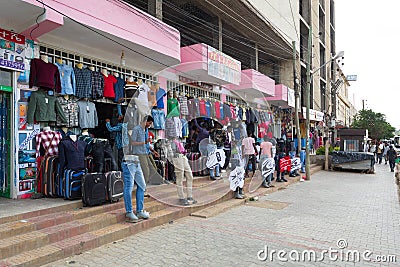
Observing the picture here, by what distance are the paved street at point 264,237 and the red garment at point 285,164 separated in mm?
2559

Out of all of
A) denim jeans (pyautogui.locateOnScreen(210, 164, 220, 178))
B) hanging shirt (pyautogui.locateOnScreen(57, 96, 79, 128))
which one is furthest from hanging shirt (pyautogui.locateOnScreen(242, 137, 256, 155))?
hanging shirt (pyautogui.locateOnScreen(57, 96, 79, 128))

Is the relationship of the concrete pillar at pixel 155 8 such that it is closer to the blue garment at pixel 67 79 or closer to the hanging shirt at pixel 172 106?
the hanging shirt at pixel 172 106

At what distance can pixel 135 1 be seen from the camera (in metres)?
10.7

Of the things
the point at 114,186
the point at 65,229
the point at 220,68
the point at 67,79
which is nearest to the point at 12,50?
the point at 67,79

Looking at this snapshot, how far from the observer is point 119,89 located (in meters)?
7.07

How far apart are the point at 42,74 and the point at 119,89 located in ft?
6.42

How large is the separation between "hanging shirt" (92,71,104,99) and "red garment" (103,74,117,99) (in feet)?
0.47

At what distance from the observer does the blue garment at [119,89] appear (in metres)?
7.02

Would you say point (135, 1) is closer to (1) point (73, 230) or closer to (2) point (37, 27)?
(2) point (37, 27)

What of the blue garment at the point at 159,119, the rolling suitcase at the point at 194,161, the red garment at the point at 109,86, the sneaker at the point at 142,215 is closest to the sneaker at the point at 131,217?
the sneaker at the point at 142,215

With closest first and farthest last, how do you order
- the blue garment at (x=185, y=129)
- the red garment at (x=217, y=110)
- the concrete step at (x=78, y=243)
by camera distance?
the concrete step at (x=78, y=243) < the blue garment at (x=185, y=129) < the red garment at (x=217, y=110)

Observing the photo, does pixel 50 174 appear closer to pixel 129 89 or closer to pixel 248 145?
pixel 129 89

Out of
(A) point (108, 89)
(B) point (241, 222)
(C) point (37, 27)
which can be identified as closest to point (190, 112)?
(A) point (108, 89)

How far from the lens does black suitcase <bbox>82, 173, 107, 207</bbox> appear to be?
478 cm
